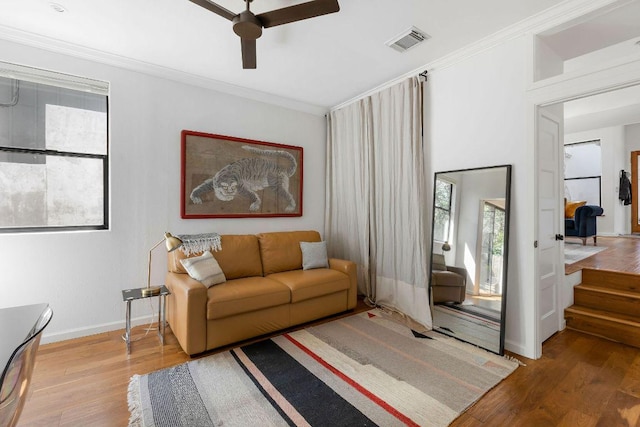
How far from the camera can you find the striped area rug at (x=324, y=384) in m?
1.70

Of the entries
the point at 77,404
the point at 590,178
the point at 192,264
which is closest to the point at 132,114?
the point at 192,264

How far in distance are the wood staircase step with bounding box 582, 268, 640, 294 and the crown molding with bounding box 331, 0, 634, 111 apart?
2.50 meters

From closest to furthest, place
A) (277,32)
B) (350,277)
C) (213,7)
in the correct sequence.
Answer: (213,7) < (277,32) < (350,277)

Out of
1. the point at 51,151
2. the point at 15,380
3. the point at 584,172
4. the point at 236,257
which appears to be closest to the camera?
the point at 15,380

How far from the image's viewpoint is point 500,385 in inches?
78.6

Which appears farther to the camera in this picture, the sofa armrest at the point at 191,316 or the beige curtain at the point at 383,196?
the beige curtain at the point at 383,196

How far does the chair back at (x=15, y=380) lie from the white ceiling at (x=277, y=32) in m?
2.30

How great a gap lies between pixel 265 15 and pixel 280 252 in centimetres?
238

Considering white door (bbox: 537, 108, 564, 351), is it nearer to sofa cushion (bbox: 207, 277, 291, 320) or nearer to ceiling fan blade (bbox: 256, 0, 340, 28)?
ceiling fan blade (bbox: 256, 0, 340, 28)

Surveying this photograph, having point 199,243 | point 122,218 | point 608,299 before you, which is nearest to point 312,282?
point 199,243

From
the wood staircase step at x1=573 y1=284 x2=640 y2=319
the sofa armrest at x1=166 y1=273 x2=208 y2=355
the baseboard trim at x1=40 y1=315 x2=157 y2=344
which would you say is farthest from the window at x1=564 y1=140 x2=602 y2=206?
the baseboard trim at x1=40 y1=315 x2=157 y2=344

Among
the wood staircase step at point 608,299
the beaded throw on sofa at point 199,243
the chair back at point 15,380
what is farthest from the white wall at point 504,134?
the chair back at point 15,380

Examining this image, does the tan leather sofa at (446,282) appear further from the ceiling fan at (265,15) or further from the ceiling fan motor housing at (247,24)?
the ceiling fan motor housing at (247,24)

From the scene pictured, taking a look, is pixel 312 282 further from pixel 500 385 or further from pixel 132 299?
pixel 500 385
